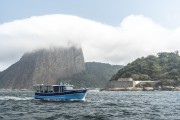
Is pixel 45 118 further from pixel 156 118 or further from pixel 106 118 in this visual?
pixel 156 118

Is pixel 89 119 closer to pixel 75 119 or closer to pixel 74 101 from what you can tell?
pixel 75 119

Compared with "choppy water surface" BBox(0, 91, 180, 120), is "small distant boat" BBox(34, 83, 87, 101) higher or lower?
higher

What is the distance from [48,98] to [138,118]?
51.5 metres

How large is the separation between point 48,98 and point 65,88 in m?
6.14

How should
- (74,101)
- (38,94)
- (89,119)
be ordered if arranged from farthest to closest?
(38,94), (74,101), (89,119)

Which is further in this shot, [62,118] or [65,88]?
[65,88]

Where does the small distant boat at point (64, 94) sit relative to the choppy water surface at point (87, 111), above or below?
above

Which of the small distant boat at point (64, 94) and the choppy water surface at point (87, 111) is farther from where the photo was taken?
the small distant boat at point (64, 94)

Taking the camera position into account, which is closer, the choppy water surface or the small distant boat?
the choppy water surface

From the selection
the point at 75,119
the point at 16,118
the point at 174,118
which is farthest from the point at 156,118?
the point at 16,118

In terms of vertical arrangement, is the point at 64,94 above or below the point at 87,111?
above

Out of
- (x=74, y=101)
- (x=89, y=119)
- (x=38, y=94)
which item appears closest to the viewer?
(x=89, y=119)

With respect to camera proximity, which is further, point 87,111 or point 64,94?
point 64,94

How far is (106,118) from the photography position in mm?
52500
